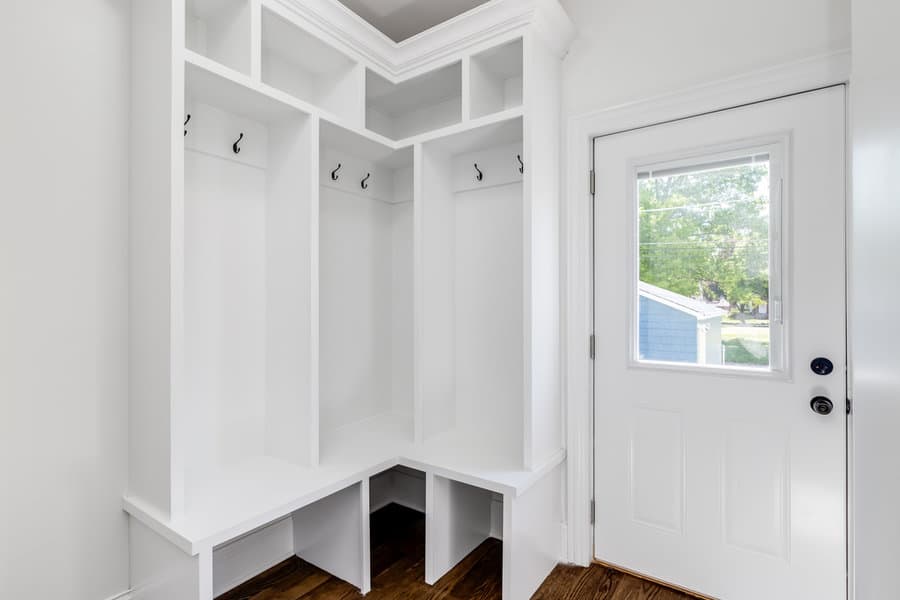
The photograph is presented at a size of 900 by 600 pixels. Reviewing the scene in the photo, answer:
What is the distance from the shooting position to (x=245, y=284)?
1.88 metres

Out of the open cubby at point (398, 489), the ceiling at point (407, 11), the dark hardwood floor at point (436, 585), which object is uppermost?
the ceiling at point (407, 11)

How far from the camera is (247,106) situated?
5.68 feet

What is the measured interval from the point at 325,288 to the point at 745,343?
5.83 ft

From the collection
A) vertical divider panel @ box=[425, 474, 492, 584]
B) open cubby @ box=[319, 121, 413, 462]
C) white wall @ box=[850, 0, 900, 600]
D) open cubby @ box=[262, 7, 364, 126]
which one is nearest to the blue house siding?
vertical divider panel @ box=[425, 474, 492, 584]

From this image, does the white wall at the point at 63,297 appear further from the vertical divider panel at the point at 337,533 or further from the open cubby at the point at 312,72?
the vertical divider panel at the point at 337,533

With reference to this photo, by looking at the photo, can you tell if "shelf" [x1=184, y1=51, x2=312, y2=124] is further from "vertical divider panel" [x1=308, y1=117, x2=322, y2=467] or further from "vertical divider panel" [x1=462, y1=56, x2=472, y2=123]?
"vertical divider panel" [x1=462, y1=56, x2=472, y2=123]

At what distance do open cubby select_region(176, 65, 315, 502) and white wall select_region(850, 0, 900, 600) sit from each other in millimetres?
1791

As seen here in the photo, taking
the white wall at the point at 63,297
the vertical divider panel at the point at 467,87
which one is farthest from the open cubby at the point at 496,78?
the white wall at the point at 63,297

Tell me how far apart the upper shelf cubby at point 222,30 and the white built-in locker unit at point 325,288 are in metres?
0.01

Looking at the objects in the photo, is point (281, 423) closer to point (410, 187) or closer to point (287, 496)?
point (287, 496)

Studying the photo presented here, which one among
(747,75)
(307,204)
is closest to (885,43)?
(307,204)

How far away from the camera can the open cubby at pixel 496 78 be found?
1916 mm

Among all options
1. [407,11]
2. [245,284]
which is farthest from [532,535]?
[407,11]

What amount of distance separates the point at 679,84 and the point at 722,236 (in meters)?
0.61
